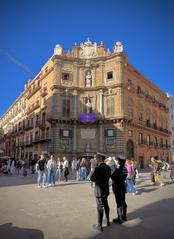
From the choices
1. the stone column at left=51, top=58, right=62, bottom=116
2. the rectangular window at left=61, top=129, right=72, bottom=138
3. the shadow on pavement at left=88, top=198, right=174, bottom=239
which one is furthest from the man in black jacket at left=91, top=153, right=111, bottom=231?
the stone column at left=51, top=58, right=62, bottom=116

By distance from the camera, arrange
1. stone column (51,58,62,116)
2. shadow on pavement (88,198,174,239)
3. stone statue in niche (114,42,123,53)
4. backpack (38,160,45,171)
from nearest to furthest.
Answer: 1. shadow on pavement (88,198,174,239)
2. backpack (38,160,45,171)
3. stone column (51,58,62,116)
4. stone statue in niche (114,42,123,53)

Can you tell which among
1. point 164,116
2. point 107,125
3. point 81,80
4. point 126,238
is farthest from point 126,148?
point 126,238

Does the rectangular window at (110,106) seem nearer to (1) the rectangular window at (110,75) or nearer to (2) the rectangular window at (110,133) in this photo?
(2) the rectangular window at (110,133)

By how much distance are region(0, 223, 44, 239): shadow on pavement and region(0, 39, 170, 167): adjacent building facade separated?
25252 millimetres

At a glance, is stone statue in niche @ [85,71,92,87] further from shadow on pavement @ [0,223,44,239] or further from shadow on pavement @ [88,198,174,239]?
shadow on pavement @ [0,223,44,239]

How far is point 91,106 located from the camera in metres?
32.3

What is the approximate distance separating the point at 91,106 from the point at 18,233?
28.1m

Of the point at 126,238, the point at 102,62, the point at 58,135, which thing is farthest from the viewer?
the point at 102,62

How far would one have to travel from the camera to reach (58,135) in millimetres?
30672

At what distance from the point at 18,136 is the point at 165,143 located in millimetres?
31984

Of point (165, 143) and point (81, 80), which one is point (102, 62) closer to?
point (81, 80)

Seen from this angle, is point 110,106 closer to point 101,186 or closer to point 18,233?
point 101,186

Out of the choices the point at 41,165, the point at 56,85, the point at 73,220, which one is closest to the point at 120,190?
the point at 73,220

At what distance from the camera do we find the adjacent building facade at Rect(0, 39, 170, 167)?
30.7 meters
